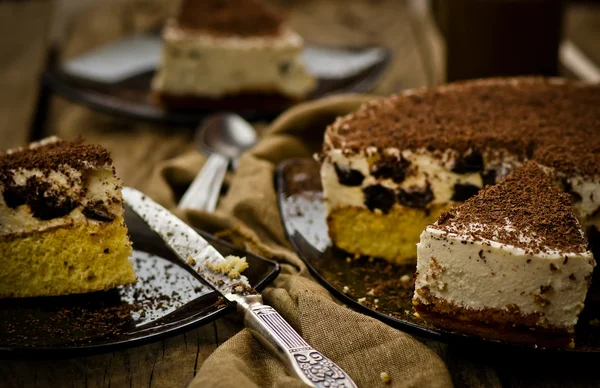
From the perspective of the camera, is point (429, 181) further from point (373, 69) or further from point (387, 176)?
point (373, 69)

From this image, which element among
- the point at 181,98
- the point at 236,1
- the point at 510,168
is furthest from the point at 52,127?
the point at 510,168

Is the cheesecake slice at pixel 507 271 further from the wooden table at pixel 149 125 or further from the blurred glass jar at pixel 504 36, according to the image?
the blurred glass jar at pixel 504 36

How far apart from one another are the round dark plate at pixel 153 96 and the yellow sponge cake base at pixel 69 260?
5.50 ft

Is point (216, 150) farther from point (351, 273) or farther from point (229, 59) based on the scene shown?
point (351, 273)

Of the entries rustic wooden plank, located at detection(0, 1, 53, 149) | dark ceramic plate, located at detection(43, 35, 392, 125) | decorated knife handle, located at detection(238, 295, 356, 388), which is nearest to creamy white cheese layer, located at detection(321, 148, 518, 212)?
decorated knife handle, located at detection(238, 295, 356, 388)

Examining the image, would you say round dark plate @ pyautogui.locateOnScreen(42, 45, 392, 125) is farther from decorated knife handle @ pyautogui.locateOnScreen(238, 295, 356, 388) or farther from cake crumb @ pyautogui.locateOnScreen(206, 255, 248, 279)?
decorated knife handle @ pyautogui.locateOnScreen(238, 295, 356, 388)

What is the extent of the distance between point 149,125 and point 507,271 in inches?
107

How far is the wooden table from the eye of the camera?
2.25m

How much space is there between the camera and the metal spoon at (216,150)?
3348 millimetres

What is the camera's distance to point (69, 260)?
261 centimetres

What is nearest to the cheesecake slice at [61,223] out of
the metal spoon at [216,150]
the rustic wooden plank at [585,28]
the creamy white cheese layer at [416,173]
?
the metal spoon at [216,150]

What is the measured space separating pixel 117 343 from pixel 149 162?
74.5 inches

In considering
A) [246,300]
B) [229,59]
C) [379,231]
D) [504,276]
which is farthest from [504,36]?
[246,300]

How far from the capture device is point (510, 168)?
286cm
